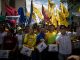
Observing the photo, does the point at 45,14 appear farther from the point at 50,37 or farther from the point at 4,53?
the point at 4,53

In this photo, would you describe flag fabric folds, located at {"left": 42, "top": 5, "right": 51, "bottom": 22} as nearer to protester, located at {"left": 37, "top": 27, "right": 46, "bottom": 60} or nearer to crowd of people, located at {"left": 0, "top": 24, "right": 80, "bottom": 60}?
crowd of people, located at {"left": 0, "top": 24, "right": 80, "bottom": 60}

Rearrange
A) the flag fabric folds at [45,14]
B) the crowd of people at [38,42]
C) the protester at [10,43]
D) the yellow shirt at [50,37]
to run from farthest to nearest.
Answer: the flag fabric folds at [45,14] → the yellow shirt at [50,37] → the protester at [10,43] → the crowd of people at [38,42]

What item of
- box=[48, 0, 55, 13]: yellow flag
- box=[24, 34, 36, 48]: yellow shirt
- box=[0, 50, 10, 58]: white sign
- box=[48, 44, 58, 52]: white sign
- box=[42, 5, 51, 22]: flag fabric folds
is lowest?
box=[0, 50, 10, 58]: white sign

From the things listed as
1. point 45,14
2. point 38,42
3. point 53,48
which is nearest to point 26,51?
point 38,42

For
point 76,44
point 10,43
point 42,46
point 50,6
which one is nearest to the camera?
point 10,43

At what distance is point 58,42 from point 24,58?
5.57 ft

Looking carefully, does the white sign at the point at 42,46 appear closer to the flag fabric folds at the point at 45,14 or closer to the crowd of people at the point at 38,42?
the crowd of people at the point at 38,42

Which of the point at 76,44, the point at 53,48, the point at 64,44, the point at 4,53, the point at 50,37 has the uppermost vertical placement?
the point at 50,37

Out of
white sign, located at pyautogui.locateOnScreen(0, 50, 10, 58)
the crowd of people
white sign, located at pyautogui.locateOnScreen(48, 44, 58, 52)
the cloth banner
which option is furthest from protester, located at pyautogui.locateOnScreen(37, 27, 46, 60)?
white sign, located at pyautogui.locateOnScreen(0, 50, 10, 58)

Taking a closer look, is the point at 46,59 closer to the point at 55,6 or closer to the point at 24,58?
the point at 24,58

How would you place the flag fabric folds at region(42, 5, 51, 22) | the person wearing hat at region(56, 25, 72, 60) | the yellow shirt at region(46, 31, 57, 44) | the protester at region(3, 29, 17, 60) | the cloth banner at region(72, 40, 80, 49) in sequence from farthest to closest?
the flag fabric folds at region(42, 5, 51, 22) → the cloth banner at region(72, 40, 80, 49) → the yellow shirt at region(46, 31, 57, 44) → the protester at region(3, 29, 17, 60) → the person wearing hat at region(56, 25, 72, 60)

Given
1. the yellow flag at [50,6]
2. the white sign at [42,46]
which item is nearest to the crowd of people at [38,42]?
the white sign at [42,46]

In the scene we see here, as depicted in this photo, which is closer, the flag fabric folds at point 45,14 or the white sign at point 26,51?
the white sign at point 26,51

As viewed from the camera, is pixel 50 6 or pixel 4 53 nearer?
pixel 4 53
